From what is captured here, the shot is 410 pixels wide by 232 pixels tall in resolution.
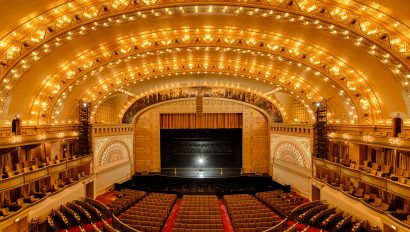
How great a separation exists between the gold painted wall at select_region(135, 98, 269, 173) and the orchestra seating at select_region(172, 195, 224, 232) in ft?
33.0

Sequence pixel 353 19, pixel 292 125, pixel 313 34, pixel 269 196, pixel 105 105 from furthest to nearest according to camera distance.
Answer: pixel 105 105 < pixel 292 125 < pixel 269 196 < pixel 313 34 < pixel 353 19

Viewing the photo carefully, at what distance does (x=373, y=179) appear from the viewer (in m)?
13.1

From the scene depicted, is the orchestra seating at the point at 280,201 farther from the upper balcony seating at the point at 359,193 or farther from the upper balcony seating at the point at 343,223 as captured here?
the upper balcony seating at the point at 359,193

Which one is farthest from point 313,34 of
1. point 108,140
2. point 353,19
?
point 108,140

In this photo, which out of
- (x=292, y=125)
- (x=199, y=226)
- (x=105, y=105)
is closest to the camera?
(x=199, y=226)

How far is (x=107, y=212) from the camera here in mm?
15297

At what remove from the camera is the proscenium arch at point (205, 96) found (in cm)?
2595

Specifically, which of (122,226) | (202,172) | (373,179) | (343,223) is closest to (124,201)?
(122,226)

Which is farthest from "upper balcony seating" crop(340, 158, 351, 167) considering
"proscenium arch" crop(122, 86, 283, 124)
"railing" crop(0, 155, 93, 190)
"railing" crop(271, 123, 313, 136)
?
"railing" crop(0, 155, 93, 190)

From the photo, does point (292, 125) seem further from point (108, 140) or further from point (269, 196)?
point (108, 140)

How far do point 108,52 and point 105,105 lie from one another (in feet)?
32.8

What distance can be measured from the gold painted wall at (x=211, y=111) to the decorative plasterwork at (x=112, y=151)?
134 centimetres

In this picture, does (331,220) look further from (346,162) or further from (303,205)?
(346,162)

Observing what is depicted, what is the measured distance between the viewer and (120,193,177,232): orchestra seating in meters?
13.4
